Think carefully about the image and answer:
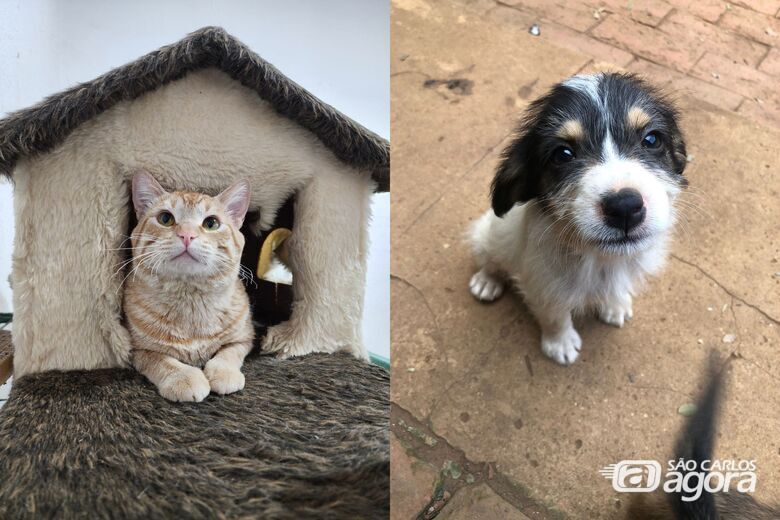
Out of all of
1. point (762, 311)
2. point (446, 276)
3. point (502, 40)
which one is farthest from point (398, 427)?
point (502, 40)

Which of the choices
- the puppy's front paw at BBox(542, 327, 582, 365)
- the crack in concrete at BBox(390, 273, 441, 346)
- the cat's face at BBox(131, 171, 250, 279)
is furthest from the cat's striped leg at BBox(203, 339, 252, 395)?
the puppy's front paw at BBox(542, 327, 582, 365)

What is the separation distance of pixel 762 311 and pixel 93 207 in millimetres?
1621

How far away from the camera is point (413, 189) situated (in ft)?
6.18

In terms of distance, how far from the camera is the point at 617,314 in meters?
1.61

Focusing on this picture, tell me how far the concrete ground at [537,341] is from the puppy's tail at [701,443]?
3 cm

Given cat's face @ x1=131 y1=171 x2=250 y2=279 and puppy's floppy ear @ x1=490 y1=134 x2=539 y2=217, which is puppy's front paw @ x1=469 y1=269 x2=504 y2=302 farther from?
cat's face @ x1=131 y1=171 x2=250 y2=279

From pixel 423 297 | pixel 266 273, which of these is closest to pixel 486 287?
pixel 423 297

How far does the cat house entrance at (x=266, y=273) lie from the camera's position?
900 mm

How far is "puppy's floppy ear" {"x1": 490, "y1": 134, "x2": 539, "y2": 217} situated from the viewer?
4.22 feet

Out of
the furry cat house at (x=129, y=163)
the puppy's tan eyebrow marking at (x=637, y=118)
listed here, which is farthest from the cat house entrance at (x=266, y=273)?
the puppy's tan eyebrow marking at (x=637, y=118)

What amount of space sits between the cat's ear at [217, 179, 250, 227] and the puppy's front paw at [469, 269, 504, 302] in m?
0.91

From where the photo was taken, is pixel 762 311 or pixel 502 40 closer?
pixel 762 311

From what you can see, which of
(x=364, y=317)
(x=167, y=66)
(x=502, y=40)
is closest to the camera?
(x=167, y=66)

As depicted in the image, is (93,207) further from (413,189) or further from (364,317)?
(413,189)
